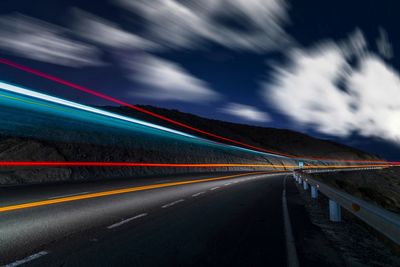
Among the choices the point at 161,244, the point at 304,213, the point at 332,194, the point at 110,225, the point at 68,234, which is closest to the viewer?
the point at 161,244

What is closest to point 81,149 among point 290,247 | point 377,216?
point 290,247

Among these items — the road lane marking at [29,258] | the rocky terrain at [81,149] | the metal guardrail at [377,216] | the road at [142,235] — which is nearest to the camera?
the road lane marking at [29,258]

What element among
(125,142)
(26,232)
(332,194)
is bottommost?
(26,232)

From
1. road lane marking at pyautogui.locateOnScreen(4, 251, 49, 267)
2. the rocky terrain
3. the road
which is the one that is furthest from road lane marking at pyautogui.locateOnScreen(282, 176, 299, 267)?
the rocky terrain

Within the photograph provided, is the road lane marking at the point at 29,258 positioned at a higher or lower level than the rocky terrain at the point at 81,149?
lower

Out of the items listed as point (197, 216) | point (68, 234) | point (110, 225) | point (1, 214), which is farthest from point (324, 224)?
point (1, 214)

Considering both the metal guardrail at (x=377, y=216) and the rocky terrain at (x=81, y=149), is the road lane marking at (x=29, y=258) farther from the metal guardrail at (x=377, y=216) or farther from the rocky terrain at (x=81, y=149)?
the rocky terrain at (x=81, y=149)

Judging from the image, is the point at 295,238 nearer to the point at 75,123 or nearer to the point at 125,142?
the point at 75,123

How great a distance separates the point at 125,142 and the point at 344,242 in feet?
108

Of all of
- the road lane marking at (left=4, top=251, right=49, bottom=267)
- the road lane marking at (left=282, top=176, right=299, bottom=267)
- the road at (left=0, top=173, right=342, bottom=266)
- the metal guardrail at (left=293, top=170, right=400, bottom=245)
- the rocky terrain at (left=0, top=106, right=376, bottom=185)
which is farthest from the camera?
the rocky terrain at (left=0, top=106, right=376, bottom=185)

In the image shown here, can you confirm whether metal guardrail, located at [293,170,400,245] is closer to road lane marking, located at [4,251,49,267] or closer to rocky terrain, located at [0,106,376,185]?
road lane marking, located at [4,251,49,267]

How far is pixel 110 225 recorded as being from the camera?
21.2ft

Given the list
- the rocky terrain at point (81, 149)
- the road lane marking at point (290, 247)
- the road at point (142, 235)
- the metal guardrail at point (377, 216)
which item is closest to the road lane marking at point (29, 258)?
the road at point (142, 235)

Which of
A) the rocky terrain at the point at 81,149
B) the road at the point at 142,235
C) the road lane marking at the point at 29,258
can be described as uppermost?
the rocky terrain at the point at 81,149
